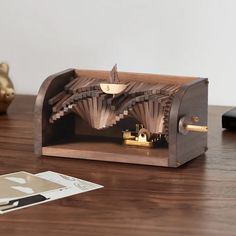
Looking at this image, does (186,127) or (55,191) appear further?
(186,127)

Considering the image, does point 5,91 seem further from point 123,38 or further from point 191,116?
point 191,116

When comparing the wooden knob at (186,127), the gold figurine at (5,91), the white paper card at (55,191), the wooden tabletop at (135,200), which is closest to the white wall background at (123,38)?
the gold figurine at (5,91)

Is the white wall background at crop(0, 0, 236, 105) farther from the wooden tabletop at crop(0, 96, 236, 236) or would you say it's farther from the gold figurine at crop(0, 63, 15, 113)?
the wooden tabletop at crop(0, 96, 236, 236)

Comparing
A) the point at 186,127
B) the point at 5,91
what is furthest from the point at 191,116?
the point at 5,91

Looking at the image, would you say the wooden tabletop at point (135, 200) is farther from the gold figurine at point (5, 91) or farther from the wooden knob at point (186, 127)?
the gold figurine at point (5, 91)

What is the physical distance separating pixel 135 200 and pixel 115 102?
301 millimetres

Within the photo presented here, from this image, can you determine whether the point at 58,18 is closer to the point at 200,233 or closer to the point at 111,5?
the point at 111,5

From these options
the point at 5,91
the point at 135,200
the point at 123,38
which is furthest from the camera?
the point at 123,38

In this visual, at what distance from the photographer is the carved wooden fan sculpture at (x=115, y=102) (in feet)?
4.23

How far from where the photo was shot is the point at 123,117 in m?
1.31

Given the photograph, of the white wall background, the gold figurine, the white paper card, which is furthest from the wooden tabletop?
the white wall background

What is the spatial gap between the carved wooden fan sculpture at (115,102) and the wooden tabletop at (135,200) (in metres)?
0.09

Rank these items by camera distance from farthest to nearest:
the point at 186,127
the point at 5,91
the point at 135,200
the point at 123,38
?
the point at 123,38 → the point at 5,91 → the point at 186,127 → the point at 135,200

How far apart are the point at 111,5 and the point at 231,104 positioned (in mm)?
413
